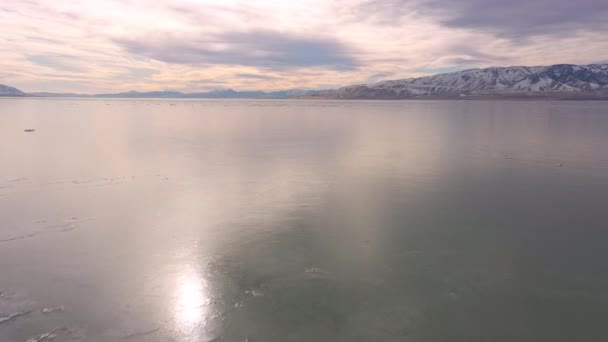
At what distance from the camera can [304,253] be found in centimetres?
1133

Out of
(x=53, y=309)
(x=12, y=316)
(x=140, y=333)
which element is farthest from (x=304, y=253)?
(x=12, y=316)

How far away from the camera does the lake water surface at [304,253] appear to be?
8.04 metres

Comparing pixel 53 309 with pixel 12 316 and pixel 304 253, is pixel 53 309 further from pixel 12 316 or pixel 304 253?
pixel 304 253

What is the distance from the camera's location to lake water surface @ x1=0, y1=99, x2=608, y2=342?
804cm

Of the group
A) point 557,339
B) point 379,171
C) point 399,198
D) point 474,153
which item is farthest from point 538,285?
point 474,153

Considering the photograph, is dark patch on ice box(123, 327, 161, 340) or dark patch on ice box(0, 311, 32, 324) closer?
dark patch on ice box(123, 327, 161, 340)

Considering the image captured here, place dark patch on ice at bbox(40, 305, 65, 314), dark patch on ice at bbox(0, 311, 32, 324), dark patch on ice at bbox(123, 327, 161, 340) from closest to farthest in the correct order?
1. dark patch on ice at bbox(123, 327, 161, 340)
2. dark patch on ice at bbox(0, 311, 32, 324)
3. dark patch on ice at bbox(40, 305, 65, 314)

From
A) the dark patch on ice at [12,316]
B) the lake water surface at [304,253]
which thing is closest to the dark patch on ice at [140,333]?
the lake water surface at [304,253]

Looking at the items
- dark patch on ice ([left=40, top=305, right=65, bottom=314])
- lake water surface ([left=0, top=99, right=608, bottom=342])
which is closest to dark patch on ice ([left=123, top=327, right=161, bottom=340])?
lake water surface ([left=0, top=99, right=608, bottom=342])

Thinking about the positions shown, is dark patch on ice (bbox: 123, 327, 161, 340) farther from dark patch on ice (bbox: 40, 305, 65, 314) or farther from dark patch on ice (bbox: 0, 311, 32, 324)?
dark patch on ice (bbox: 0, 311, 32, 324)

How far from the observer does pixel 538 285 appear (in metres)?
9.59

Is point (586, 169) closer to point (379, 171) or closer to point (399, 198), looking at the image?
point (379, 171)

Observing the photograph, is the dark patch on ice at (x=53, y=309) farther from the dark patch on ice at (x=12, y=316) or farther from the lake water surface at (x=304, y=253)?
the dark patch on ice at (x=12, y=316)

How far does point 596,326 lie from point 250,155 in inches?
914
